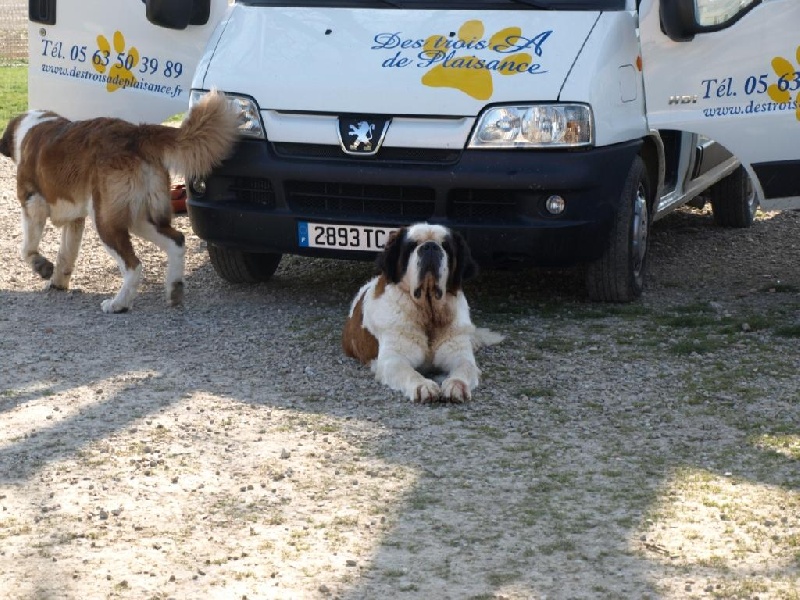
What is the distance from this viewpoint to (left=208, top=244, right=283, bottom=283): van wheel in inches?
340

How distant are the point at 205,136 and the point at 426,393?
2281 millimetres

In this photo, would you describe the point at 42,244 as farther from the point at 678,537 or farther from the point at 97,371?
the point at 678,537

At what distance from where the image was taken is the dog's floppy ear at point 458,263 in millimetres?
6676

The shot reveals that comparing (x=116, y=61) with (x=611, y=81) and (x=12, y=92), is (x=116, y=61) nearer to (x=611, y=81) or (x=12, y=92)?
(x=611, y=81)

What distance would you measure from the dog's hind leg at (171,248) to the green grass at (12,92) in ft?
25.8

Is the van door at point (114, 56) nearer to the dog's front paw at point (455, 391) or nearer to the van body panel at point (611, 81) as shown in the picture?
the van body panel at point (611, 81)

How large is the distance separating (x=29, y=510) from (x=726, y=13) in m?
4.94

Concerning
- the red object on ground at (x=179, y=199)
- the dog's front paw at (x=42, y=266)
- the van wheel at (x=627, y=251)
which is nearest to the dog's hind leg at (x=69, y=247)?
the dog's front paw at (x=42, y=266)

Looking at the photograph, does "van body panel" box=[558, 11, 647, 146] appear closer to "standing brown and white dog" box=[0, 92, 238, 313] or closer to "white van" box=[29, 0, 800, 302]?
"white van" box=[29, 0, 800, 302]

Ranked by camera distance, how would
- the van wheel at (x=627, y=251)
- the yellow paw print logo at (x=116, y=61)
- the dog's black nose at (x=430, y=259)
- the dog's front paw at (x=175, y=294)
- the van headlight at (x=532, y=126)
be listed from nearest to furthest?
the dog's black nose at (x=430, y=259), the van headlight at (x=532, y=126), the van wheel at (x=627, y=251), the dog's front paw at (x=175, y=294), the yellow paw print logo at (x=116, y=61)

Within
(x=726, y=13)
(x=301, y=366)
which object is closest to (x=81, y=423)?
(x=301, y=366)

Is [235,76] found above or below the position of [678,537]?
above

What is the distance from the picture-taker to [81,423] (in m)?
5.93

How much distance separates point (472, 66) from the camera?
296 inches
